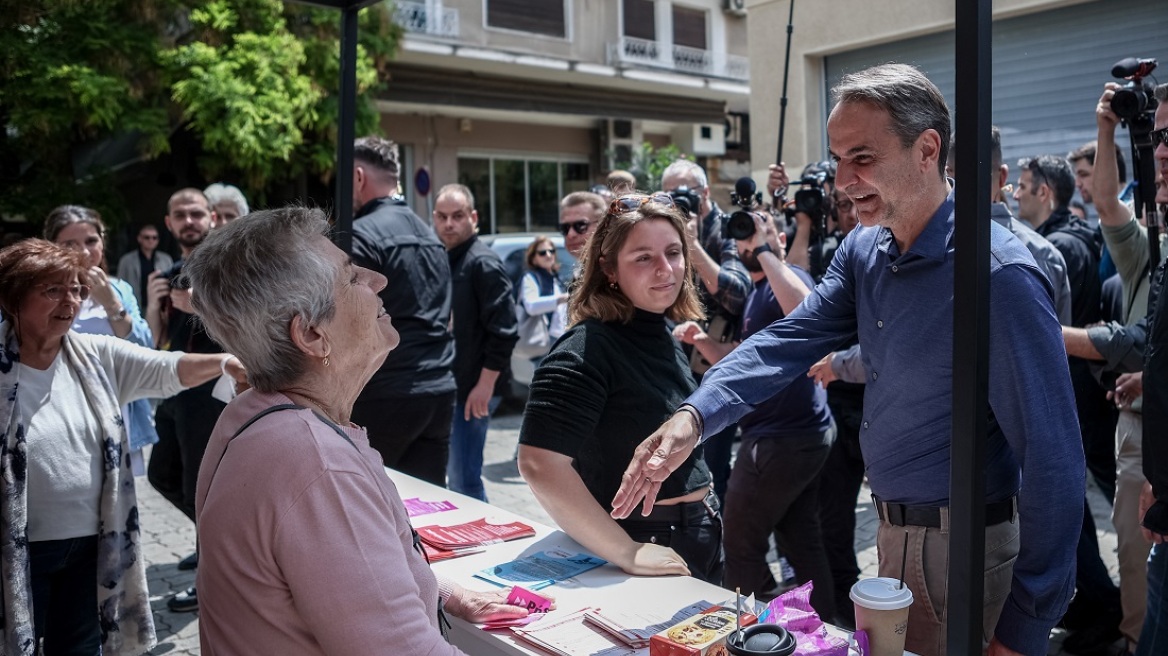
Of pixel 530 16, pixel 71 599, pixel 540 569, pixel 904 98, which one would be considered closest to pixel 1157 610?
pixel 904 98

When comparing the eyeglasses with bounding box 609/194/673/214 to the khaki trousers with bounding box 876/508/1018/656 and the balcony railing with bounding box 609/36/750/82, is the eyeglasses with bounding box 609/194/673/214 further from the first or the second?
the balcony railing with bounding box 609/36/750/82

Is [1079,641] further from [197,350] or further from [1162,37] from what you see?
[1162,37]

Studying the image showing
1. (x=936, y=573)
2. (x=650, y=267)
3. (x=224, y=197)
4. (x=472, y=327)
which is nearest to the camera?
(x=936, y=573)

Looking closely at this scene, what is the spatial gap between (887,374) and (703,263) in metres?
2.04

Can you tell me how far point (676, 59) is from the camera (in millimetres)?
20516

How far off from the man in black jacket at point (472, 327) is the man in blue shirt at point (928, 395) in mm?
2951

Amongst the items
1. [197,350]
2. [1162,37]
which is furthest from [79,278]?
[1162,37]

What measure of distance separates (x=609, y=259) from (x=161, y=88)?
1095cm

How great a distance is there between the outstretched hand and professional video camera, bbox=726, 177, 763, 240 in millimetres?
1865

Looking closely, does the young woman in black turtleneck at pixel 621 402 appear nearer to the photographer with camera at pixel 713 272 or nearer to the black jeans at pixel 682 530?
the black jeans at pixel 682 530

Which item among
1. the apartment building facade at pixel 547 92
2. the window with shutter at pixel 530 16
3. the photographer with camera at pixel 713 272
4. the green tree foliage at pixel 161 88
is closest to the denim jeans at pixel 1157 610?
the photographer with camera at pixel 713 272

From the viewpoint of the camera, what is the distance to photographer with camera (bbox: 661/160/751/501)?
158 inches

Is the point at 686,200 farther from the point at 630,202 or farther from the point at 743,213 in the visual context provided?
the point at 630,202

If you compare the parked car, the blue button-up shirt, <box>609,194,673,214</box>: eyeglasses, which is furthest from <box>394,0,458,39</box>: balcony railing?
the blue button-up shirt
